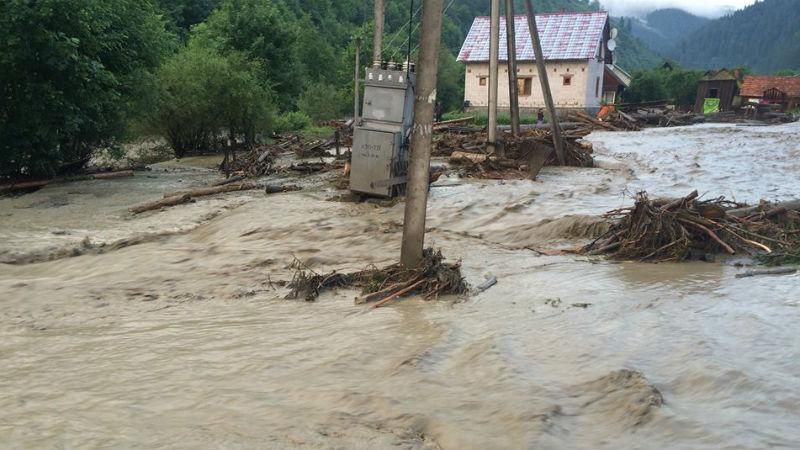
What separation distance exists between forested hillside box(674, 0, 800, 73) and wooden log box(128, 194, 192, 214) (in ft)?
403

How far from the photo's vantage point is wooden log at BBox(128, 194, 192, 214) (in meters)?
13.0

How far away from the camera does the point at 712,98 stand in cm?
5572

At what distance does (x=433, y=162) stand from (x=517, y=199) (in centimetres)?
649

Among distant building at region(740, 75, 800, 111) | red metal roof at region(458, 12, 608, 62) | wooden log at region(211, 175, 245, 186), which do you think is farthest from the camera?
distant building at region(740, 75, 800, 111)

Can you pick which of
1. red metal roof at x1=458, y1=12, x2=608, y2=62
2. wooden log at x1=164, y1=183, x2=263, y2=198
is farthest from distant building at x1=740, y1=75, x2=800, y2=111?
wooden log at x1=164, y1=183, x2=263, y2=198

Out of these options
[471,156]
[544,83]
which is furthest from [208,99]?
[544,83]

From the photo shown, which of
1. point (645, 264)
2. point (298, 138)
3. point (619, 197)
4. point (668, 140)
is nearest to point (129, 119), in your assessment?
point (298, 138)

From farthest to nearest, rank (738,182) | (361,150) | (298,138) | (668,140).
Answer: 1. (668,140)
2. (298,138)
3. (738,182)
4. (361,150)

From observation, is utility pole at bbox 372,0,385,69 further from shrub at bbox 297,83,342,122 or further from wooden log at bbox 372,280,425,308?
shrub at bbox 297,83,342,122

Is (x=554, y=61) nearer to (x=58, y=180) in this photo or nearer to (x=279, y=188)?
(x=279, y=188)

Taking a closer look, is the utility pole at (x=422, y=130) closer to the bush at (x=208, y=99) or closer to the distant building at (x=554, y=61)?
the bush at (x=208, y=99)

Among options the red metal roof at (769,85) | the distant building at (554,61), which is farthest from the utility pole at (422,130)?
the red metal roof at (769,85)

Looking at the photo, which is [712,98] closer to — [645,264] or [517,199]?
[517,199]

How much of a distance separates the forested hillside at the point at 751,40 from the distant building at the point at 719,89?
6778 centimetres
